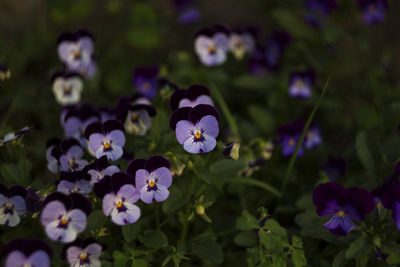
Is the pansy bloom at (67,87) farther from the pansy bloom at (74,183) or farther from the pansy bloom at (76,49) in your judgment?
the pansy bloom at (74,183)

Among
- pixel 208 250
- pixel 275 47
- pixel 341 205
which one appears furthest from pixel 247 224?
pixel 275 47

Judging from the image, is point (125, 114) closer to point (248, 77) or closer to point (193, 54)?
point (248, 77)

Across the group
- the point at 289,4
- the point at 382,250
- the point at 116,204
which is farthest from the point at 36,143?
the point at 289,4

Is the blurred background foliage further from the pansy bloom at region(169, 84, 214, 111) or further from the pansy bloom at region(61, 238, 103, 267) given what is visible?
the pansy bloom at region(61, 238, 103, 267)

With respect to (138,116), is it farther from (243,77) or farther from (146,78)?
(243,77)

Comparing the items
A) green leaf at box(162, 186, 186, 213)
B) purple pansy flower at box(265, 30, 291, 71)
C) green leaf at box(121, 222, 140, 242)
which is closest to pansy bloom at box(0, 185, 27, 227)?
green leaf at box(121, 222, 140, 242)
